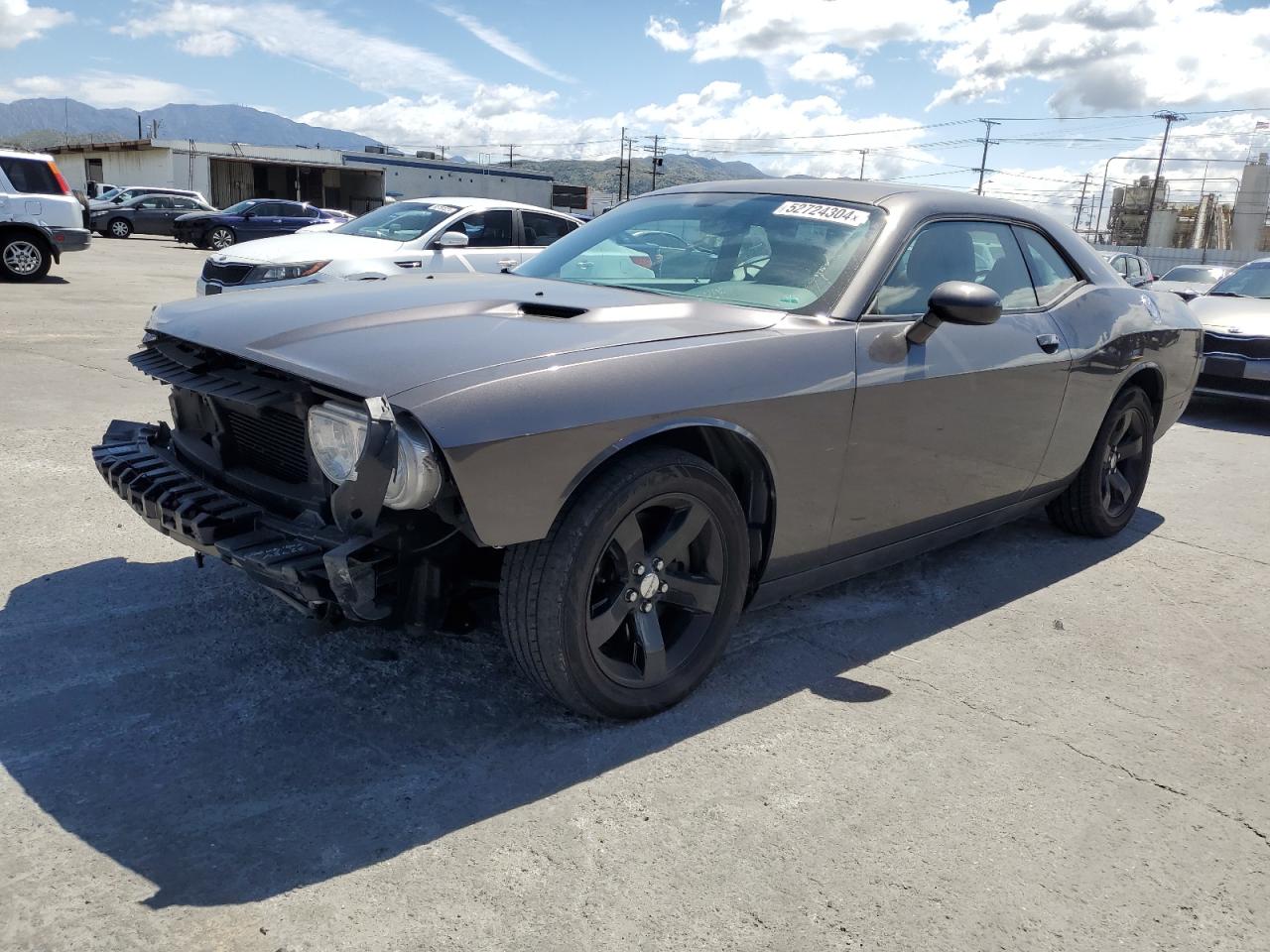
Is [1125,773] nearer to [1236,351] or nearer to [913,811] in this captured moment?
[913,811]

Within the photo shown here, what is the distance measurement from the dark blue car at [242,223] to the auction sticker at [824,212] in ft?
78.1

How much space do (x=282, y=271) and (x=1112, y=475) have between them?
7.01 m

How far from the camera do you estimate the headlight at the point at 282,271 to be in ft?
28.4

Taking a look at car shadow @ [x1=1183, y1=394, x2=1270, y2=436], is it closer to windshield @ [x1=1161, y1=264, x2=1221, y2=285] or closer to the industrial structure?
windshield @ [x1=1161, y1=264, x2=1221, y2=285]

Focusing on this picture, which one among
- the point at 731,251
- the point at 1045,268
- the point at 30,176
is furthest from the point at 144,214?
the point at 1045,268

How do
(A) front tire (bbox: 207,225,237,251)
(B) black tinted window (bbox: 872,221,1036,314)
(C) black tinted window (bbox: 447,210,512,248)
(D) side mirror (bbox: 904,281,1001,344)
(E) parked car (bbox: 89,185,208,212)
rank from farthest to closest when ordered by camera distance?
(E) parked car (bbox: 89,185,208,212) < (A) front tire (bbox: 207,225,237,251) < (C) black tinted window (bbox: 447,210,512,248) < (B) black tinted window (bbox: 872,221,1036,314) < (D) side mirror (bbox: 904,281,1001,344)

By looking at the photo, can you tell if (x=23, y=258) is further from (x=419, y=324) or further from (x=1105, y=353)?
(x=1105, y=353)

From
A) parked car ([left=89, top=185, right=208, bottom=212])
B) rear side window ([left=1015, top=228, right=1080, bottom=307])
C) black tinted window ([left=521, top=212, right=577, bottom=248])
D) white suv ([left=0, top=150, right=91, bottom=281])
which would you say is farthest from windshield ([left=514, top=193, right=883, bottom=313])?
parked car ([left=89, top=185, right=208, bottom=212])

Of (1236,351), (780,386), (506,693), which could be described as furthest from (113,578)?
(1236,351)

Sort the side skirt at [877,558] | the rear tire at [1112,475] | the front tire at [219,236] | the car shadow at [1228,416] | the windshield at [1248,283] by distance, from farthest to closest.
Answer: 1. the front tire at [219,236]
2. the windshield at [1248,283]
3. the car shadow at [1228,416]
4. the rear tire at [1112,475]
5. the side skirt at [877,558]

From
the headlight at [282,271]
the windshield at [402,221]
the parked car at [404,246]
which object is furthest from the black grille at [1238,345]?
the headlight at [282,271]

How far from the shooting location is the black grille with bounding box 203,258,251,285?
8.80 meters

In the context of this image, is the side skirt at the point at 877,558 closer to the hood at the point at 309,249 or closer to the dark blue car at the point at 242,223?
the hood at the point at 309,249

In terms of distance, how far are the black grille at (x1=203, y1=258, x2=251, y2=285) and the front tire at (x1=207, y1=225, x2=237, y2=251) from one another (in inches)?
704
